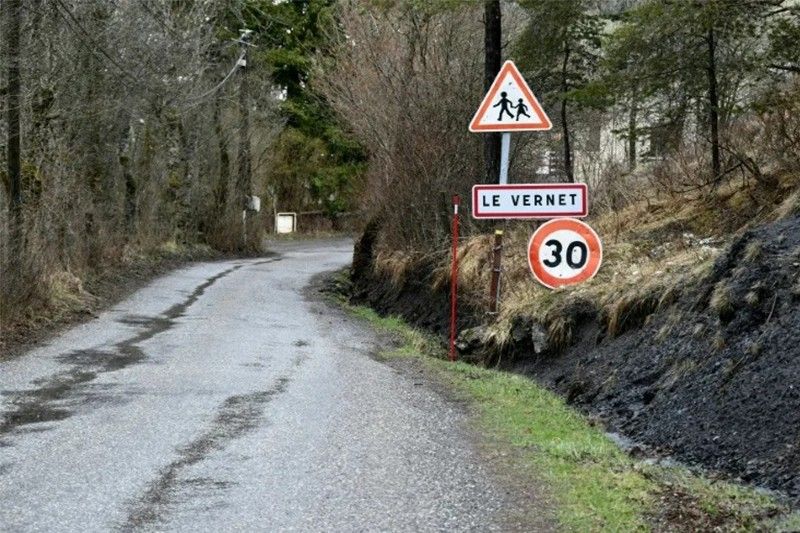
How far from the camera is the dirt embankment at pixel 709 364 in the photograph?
6.58 m

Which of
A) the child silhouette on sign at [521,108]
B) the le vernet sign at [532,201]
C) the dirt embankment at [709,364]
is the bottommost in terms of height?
the dirt embankment at [709,364]

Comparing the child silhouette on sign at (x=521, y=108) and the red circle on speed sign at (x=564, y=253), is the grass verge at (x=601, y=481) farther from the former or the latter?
the child silhouette on sign at (x=521, y=108)

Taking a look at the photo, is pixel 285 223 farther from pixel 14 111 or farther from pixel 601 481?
pixel 601 481

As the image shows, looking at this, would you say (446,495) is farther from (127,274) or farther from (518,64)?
(127,274)

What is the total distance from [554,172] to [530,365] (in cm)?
1231

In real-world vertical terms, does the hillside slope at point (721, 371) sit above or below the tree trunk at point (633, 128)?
below

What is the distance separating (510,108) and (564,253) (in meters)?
1.78

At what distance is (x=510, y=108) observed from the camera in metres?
12.1

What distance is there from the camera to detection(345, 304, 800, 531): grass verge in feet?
18.4

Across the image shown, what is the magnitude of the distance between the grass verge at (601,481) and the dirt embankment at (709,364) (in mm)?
234

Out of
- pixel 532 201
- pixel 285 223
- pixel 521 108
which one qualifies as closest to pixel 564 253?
pixel 532 201

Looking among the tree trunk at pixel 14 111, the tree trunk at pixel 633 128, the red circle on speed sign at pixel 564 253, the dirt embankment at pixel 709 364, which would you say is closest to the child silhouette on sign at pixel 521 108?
the red circle on speed sign at pixel 564 253

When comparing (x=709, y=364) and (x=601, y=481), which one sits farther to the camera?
(x=709, y=364)

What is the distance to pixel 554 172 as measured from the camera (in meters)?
23.4
